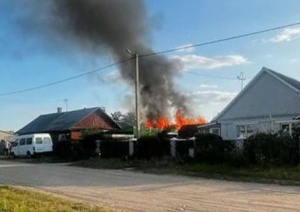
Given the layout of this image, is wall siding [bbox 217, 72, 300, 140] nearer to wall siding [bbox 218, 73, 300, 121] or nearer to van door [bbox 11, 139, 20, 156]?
wall siding [bbox 218, 73, 300, 121]

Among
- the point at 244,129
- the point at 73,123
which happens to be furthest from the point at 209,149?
the point at 73,123

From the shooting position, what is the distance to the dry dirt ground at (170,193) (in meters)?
12.6

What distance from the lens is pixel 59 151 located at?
40.0 meters

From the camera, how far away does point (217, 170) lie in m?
23.2

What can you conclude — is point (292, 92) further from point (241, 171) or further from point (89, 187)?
point (89, 187)

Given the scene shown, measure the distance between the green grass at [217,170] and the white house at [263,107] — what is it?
896cm

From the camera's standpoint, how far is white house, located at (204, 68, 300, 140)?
3472 cm

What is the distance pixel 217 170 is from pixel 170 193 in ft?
26.6

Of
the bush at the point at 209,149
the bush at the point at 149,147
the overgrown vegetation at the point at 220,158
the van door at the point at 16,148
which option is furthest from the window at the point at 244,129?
the van door at the point at 16,148

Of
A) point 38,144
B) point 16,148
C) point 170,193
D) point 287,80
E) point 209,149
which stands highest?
point 287,80

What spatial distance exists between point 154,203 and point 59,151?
1086 inches

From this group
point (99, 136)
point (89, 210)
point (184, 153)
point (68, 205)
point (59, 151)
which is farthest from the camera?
point (59, 151)

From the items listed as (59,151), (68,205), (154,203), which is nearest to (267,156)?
→ (154,203)

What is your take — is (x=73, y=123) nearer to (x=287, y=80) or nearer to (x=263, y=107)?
(x=263, y=107)
